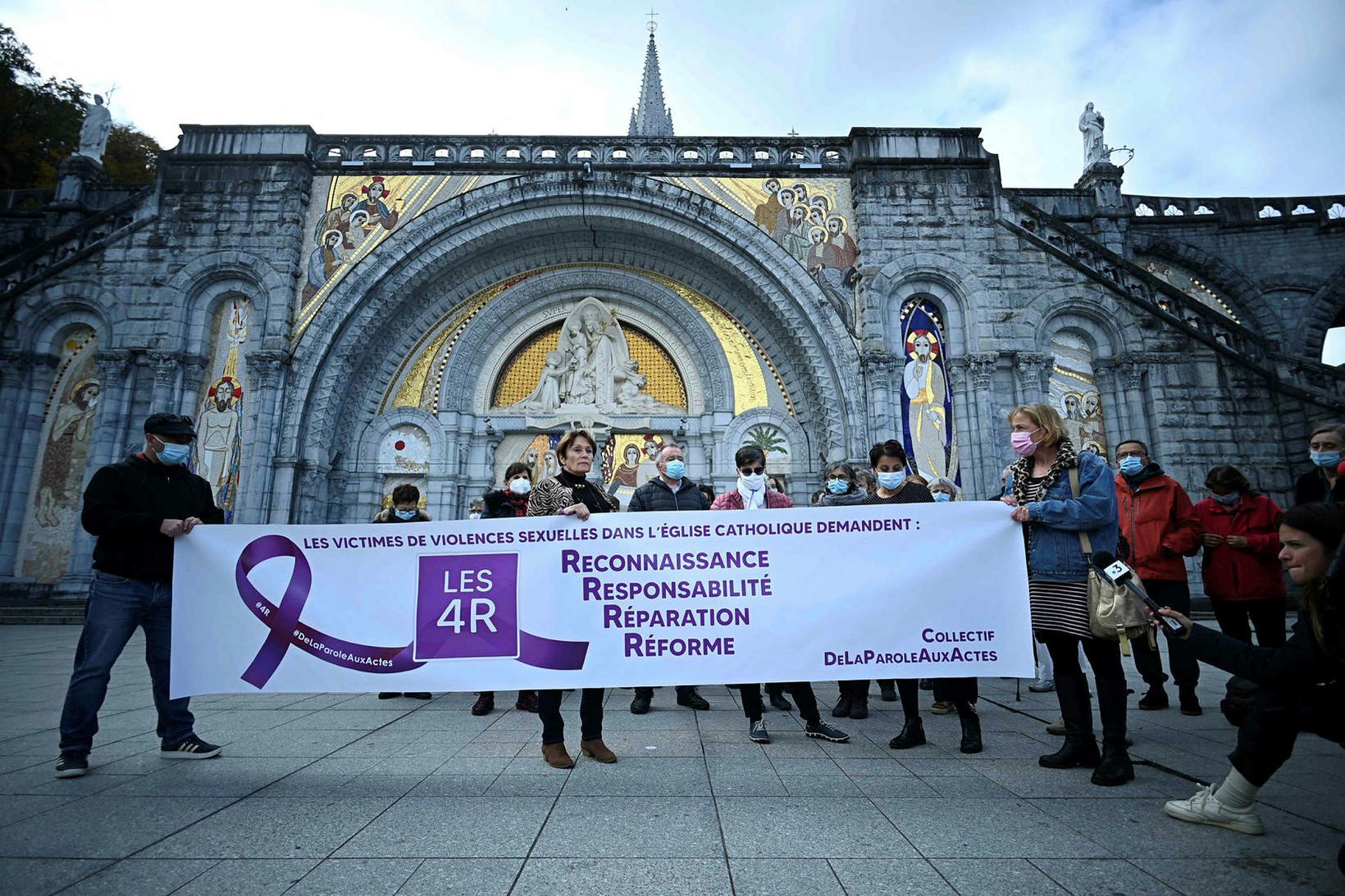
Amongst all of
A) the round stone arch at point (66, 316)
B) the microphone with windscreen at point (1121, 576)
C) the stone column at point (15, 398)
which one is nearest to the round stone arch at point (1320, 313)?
the microphone with windscreen at point (1121, 576)

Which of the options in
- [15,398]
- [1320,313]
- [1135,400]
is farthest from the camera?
[1320,313]

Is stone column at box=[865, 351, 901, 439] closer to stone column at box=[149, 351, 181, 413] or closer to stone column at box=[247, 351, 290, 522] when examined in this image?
stone column at box=[247, 351, 290, 522]

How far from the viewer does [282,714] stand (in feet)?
17.7

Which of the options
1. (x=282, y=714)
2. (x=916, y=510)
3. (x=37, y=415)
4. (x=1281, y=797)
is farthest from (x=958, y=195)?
(x=37, y=415)

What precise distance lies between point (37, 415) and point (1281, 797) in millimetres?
18773

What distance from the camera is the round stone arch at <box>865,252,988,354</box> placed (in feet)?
44.8

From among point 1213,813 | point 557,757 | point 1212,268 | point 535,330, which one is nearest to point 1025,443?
point 1213,813

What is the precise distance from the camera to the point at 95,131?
16.5 metres

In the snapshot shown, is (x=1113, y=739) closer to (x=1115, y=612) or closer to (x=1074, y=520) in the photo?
(x=1115, y=612)

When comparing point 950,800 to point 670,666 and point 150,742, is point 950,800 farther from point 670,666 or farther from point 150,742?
point 150,742

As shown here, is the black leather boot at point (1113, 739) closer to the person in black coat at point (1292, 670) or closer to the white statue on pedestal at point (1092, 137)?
the person in black coat at point (1292, 670)

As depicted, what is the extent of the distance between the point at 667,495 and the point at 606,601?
5.11ft

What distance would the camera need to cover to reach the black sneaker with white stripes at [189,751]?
4035 millimetres

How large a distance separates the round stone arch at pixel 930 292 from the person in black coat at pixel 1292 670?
36.5 ft
